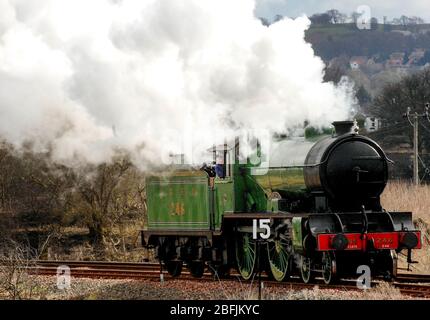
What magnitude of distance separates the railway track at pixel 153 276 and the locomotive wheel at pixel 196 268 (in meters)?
0.13

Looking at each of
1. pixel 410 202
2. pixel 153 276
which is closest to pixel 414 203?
pixel 410 202

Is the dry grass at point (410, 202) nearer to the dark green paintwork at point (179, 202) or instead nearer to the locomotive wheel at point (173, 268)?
the locomotive wheel at point (173, 268)

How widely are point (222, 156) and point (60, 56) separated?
486 centimetres

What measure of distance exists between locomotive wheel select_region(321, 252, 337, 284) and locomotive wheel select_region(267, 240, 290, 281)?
92 centimetres

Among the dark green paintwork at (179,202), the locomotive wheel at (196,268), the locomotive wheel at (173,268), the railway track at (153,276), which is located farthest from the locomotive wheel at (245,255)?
the locomotive wheel at (173,268)

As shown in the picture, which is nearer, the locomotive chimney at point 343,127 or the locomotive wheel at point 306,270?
the locomotive chimney at point 343,127

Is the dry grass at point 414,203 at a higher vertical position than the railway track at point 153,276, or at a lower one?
higher

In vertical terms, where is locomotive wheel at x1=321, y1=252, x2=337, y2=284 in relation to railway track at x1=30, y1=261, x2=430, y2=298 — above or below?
above

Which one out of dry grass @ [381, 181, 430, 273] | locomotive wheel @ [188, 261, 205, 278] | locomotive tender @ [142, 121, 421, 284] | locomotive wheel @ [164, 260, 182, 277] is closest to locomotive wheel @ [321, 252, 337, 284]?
locomotive tender @ [142, 121, 421, 284]

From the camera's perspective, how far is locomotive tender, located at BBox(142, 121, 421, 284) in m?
14.3

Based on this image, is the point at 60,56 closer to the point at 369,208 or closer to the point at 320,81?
the point at 320,81

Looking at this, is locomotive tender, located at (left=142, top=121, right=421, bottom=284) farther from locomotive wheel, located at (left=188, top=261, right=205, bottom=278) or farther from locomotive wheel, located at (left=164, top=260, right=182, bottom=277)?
locomotive wheel, located at (left=164, top=260, right=182, bottom=277)

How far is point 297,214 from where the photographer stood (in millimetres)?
14664

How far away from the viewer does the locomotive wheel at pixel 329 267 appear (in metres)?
14.3
